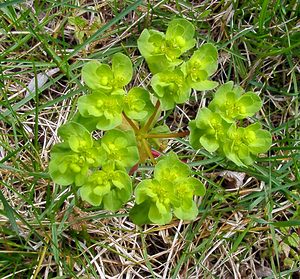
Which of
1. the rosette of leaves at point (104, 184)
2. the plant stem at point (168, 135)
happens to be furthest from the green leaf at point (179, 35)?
the rosette of leaves at point (104, 184)

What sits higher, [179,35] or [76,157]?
[179,35]

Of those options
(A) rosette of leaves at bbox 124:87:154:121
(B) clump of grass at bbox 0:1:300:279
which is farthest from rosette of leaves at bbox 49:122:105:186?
(B) clump of grass at bbox 0:1:300:279

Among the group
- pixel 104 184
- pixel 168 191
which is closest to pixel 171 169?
pixel 168 191

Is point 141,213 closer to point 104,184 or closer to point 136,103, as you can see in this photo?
point 104,184

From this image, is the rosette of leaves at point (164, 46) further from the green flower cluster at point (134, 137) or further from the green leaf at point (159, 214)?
the green leaf at point (159, 214)

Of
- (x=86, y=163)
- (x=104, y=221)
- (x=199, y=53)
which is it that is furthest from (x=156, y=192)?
(x=104, y=221)

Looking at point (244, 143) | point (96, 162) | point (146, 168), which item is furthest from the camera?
point (146, 168)
